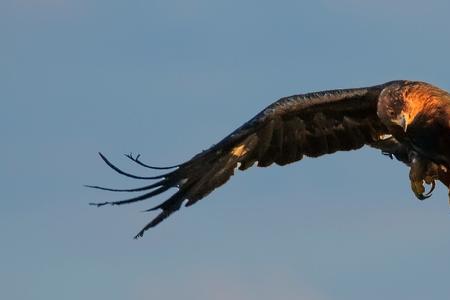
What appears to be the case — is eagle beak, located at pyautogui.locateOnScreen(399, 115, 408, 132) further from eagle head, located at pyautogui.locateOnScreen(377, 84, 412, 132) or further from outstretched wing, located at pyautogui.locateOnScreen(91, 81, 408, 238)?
outstretched wing, located at pyautogui.locateOnScreen(91, 81, 408, 238)

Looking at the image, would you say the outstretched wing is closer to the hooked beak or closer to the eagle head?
the eagle head

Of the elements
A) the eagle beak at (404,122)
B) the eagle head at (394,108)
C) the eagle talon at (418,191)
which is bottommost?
the eagle talon at (418,191)

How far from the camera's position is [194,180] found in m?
23.9

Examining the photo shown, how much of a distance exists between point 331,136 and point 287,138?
2.14 ft

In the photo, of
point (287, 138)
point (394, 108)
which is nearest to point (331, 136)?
point (287, 138)

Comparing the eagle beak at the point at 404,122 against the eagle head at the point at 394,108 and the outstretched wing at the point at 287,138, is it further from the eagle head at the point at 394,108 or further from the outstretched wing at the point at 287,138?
the outstretched wing at the point at 287,138

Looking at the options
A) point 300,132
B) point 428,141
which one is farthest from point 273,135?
point 428,141

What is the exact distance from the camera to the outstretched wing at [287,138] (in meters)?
23.9

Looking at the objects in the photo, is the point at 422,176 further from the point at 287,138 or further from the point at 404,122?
the point at 287,138

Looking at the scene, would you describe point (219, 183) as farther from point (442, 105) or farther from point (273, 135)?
point (442, 105)

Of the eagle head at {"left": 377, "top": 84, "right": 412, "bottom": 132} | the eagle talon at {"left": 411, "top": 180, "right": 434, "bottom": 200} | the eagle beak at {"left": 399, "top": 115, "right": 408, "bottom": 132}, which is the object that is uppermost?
the eagle head at {"left": 377, "top": 84, "right": 412, "bottom": 132}

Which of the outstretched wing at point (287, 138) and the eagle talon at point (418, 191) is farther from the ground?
the outstretched wing at point (287, 138)

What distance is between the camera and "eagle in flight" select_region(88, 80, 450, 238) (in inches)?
927

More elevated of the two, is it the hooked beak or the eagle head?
the eagle head
